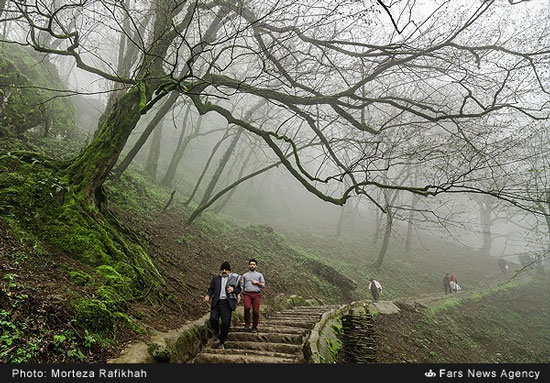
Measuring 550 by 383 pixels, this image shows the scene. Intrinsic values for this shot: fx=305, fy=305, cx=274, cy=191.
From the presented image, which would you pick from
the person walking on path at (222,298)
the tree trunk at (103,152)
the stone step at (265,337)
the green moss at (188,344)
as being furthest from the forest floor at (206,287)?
the tree trunk at (103,152)

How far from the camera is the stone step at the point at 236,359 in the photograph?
4.51 metres

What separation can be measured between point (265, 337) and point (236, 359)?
1.39 metres

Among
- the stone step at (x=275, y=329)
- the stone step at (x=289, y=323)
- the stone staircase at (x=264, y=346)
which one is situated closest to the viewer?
the stone staircase at (x=264, y=346)

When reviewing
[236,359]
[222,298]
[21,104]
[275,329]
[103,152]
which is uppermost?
[21,104]

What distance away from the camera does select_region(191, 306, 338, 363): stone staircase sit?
183 inches

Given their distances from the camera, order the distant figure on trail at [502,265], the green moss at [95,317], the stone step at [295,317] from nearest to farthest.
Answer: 1. the green moss at [95,317]
2. the stone step at [295,317]
3. the distant figure on trail at [502,265]

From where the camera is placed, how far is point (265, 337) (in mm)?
5859

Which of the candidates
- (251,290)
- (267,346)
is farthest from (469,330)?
(267,346)

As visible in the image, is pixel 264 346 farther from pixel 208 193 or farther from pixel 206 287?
pixel 208 193

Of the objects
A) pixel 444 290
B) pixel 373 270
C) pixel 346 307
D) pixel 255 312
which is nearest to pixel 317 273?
pixel 346 307

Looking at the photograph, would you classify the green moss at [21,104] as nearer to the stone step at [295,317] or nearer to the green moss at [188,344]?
the green moss at [188,344]

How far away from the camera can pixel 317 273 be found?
49.8 ft

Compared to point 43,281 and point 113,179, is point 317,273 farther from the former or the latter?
point 43,281

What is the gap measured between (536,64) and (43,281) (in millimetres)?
10406
